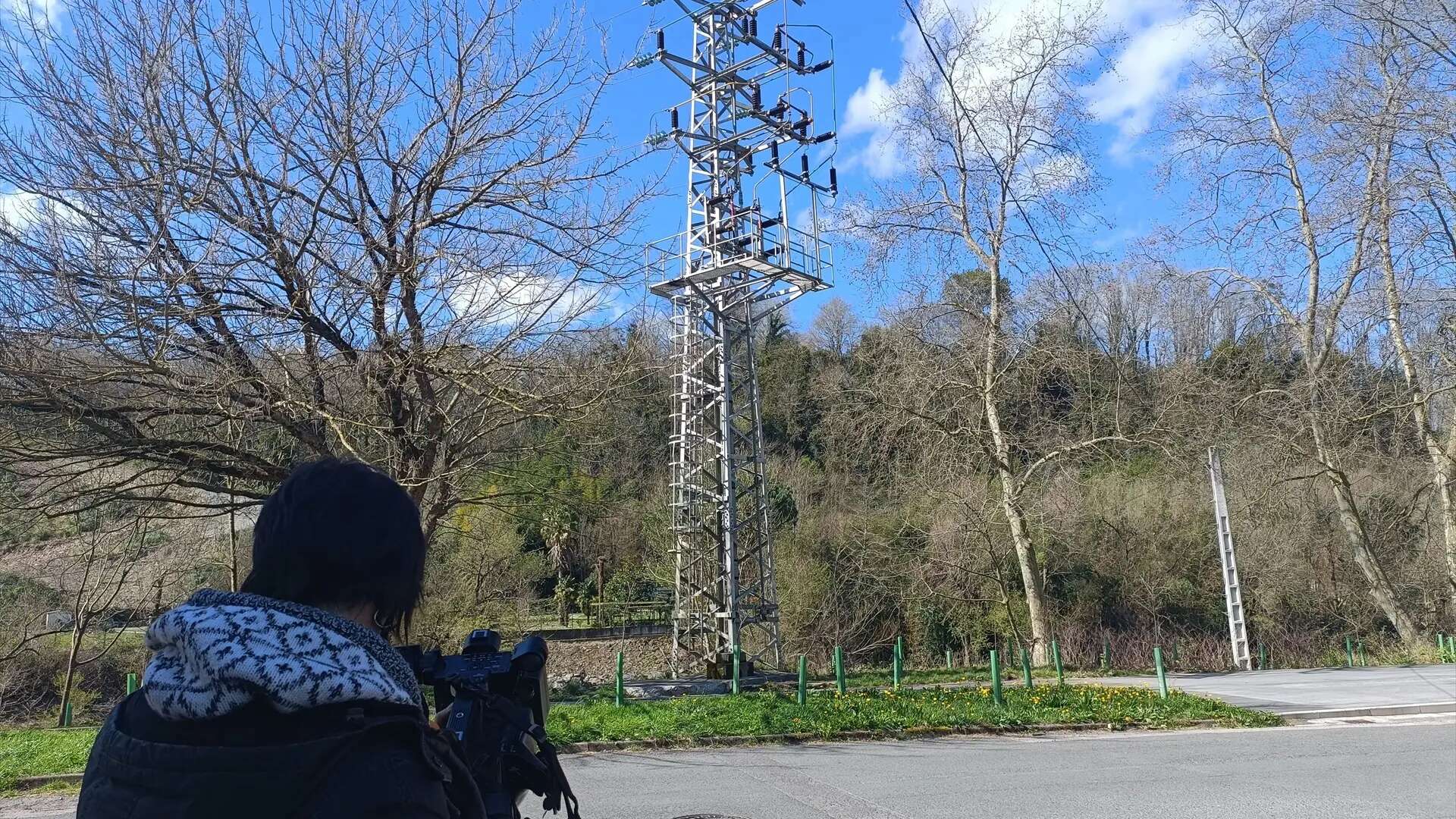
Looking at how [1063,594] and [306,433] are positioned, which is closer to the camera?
[306,433]

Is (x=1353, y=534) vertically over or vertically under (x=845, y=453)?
under

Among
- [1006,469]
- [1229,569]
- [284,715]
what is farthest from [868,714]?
[1229,569]

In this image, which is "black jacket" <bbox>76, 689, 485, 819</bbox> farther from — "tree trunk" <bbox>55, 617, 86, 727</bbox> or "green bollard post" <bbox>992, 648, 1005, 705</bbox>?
"tree trunk" <bbox>55, 617, 86, 727</bbox>

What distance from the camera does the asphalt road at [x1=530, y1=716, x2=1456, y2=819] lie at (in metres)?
7.45

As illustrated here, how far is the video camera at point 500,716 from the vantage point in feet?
6.28

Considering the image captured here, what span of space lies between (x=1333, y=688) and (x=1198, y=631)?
1261 centimetres

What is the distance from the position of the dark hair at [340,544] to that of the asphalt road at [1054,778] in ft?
20.1

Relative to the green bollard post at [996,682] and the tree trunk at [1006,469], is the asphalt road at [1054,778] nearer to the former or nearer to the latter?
the green bollard post at [996,682]

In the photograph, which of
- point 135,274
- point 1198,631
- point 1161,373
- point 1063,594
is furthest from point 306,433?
point 1198,631

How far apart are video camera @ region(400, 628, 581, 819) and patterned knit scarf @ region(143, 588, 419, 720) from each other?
0.40 m

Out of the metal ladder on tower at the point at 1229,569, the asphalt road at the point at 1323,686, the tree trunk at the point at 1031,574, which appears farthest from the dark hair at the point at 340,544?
the metal ladder on tower at the point at 1229,569

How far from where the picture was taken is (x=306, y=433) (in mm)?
10055

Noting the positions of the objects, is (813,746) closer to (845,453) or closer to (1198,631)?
(845,453)

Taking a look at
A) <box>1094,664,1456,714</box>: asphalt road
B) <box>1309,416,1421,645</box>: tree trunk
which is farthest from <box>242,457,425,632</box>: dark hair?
<box>1309,416,1421,645</box>: tree trunk
